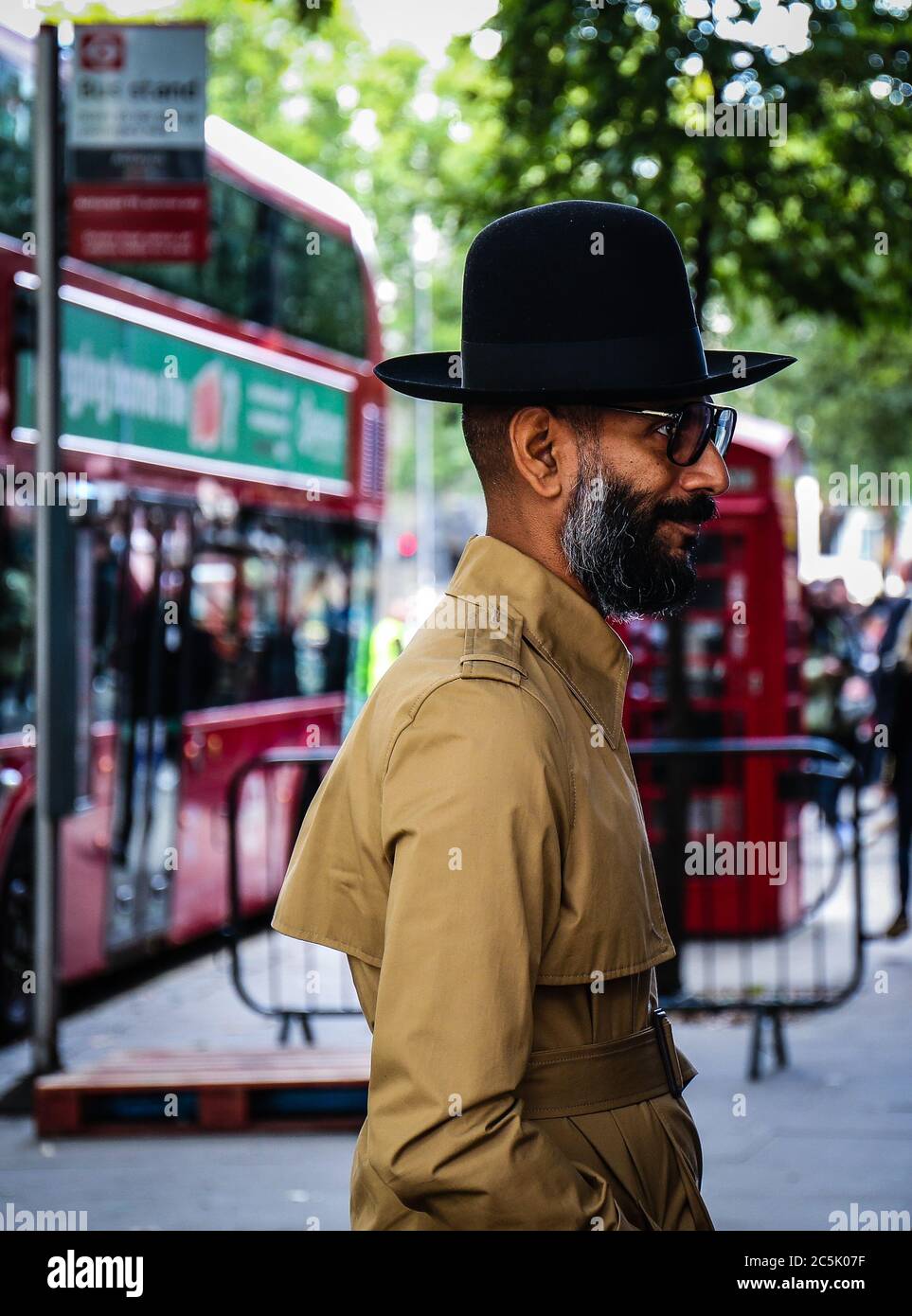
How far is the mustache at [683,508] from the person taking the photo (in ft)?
6.30

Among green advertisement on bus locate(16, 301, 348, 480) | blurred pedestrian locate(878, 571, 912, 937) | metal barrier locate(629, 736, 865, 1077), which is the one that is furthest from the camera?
blurred pedestrian locate(878, 571, 912, 937)

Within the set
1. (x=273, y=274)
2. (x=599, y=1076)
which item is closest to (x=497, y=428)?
(x=599, y=1076)

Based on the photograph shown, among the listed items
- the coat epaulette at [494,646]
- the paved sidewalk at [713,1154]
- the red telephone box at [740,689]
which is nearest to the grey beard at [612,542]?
the coat epaulette at [494,646]

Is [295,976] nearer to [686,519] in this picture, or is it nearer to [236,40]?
[686,519]

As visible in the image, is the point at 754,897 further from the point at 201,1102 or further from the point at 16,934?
the point at 201,1102

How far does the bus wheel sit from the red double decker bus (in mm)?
13

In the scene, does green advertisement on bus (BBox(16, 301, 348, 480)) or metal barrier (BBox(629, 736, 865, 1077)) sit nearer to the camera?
green advertisement on bus (BBox(16, 301, 348, 480))

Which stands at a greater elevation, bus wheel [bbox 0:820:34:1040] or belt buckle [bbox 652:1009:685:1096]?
belt buckle [bbox 652:1009:685:1096]

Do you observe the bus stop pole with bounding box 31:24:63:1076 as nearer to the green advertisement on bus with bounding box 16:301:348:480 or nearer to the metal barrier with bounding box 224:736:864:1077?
the green advertisement on bus with bounding box 16:301:348:480

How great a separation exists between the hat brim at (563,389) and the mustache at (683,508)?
12cm

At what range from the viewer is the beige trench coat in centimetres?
160

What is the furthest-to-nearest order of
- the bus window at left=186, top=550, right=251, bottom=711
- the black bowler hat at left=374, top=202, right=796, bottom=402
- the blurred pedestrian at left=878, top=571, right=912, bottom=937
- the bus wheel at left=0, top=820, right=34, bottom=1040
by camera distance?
the blurred pedestrian at left=878, top=571, right=912, bottom=937
the bus window at left=186, top=550, right=251, bottom=711
the bus wheel at left=0, top=820, right=34, bottom=1040
the black bowler hat at left=374, top=202, right=796, bottom=402

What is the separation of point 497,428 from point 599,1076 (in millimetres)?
674

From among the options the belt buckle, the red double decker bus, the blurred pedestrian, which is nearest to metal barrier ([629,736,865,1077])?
the blurred pedestrian
